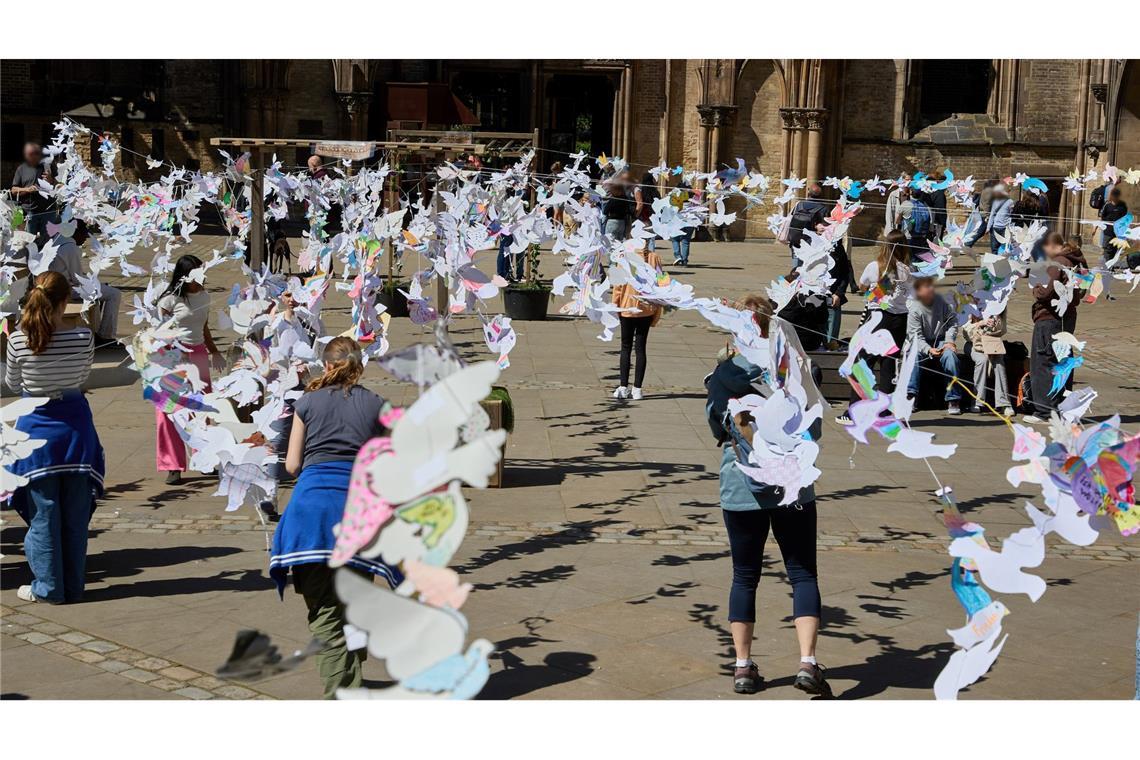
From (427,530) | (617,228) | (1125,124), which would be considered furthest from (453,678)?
(1125,124)

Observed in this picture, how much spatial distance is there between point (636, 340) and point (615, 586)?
5680 mm

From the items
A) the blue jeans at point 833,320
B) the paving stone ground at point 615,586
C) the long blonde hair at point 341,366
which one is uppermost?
the long blonde hair at point 341,366

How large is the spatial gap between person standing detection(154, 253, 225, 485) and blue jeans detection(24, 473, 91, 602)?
91.9 inches

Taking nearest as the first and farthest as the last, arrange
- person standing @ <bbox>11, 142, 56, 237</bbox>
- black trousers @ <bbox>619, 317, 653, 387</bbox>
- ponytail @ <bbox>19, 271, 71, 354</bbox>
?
ponytail @ <bbox>19, 271, 71, 354</bbox>, black trousers @ <bbox>619, 317, 653, 387</bbox>, person standing @ <bbox>11, 142, 56, 237</bbox>

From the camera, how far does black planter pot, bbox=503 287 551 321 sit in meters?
18.1

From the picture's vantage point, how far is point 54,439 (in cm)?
697

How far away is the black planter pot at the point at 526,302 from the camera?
18.1m

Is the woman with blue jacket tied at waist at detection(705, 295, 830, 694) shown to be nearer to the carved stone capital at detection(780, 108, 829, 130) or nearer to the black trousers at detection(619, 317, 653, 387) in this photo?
the black trousers at detection(619, 317, 653, 387)

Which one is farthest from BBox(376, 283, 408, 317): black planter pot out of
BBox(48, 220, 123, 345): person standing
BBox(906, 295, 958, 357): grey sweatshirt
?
BBox(906, 295, 958, 357): grey sweatshirt

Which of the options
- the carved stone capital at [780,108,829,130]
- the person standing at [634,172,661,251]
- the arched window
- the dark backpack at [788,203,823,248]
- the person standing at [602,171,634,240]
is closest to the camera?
the dark backpack at [788,203,823,248]

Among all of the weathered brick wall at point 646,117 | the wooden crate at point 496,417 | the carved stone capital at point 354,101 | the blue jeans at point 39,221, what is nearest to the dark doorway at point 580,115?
the weathered brick wall at point 646,117

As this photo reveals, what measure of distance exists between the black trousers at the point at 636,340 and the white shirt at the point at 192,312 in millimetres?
4460

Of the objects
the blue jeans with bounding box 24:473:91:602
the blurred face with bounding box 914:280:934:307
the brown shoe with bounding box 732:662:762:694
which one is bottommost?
the brown shoe with bounding box 732:662:762:694

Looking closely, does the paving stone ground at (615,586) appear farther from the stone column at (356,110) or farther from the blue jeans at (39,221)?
the stone column at (356,110)
